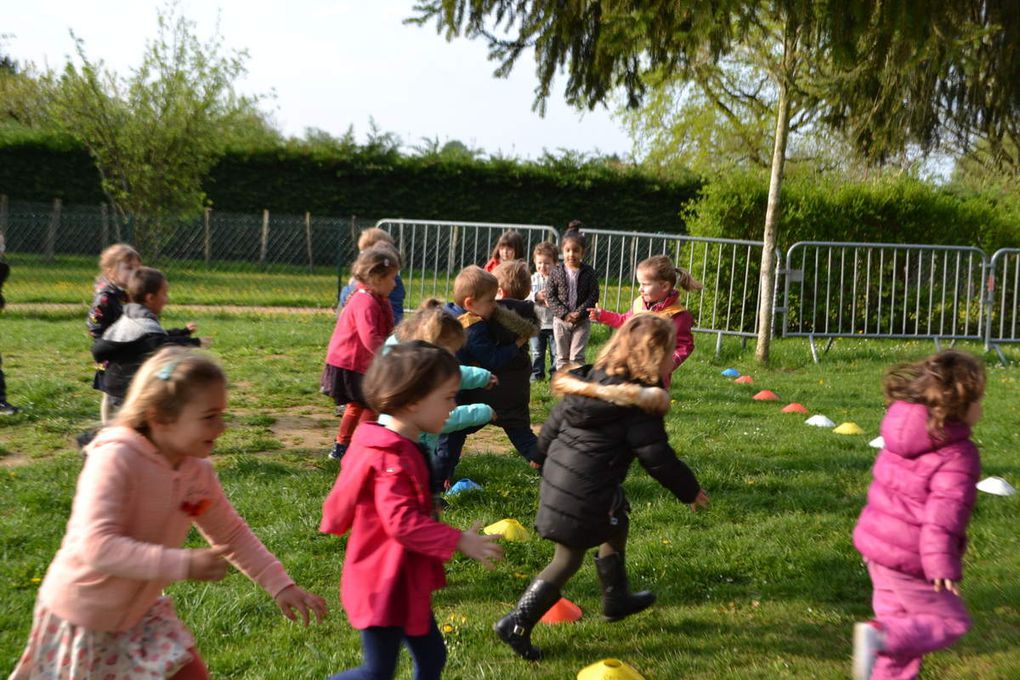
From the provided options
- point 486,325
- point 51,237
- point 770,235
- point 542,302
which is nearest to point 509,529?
point 486,325

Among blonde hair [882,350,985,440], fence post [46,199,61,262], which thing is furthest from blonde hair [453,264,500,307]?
fence post [46,199,61,262]

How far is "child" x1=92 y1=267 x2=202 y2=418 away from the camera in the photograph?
565 centimetres

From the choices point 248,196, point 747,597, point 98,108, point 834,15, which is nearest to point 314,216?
point 248,196

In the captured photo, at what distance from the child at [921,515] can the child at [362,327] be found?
3378 millimetres

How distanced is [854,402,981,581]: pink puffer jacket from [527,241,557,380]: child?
5825 millimetres

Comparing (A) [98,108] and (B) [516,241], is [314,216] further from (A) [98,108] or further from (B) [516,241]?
(B) [516,241]

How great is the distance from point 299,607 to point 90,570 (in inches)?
23.7

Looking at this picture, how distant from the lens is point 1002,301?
12.6 metres

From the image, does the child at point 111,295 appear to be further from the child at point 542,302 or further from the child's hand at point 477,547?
the child at point 542,302

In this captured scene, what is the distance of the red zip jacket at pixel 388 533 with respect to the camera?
2873 mm

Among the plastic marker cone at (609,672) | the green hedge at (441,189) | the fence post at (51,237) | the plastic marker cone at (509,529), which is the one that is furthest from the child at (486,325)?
the green hedge at (441,189)

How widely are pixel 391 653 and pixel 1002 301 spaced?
38.7 feet

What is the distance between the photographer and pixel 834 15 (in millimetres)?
7148

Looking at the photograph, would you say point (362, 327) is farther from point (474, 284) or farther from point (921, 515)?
point (921, 515)
